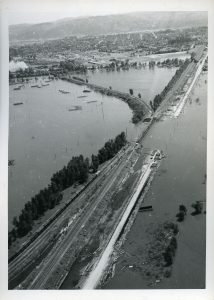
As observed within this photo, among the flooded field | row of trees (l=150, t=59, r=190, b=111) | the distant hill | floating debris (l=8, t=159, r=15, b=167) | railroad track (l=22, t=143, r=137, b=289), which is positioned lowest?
railroad track (l=22, t=143, r=137, b=289)

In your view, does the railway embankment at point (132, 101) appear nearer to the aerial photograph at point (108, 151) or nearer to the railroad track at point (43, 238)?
the aerial photograph at point (108, 151)

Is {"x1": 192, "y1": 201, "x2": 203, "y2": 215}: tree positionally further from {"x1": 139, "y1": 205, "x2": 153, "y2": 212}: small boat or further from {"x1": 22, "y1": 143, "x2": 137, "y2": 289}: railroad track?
{"x1": 22, "y1": 143, "x2": 137, "y2": 289}: railroad track

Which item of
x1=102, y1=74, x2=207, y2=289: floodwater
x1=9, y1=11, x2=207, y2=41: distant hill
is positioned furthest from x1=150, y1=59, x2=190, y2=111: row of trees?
x1=9, y1=11, x2=207, y2=41: distant hill

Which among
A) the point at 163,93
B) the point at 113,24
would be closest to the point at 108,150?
the point at 163,93

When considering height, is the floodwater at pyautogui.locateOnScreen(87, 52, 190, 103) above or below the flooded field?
above

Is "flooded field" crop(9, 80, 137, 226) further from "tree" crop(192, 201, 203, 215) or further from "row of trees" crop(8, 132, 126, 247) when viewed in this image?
"tree" crop(192, 201, 203, 215)

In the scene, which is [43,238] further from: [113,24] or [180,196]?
[113,24]

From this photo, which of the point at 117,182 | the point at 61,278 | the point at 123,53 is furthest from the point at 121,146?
the point at 61,278

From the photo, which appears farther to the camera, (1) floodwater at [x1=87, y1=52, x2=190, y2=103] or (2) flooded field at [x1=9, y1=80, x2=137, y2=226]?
(1) floodwater at [x1=87, y1=52, x2=190, y2=103]
